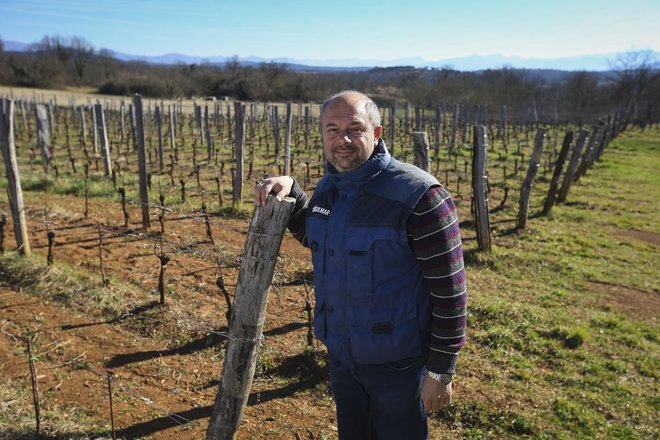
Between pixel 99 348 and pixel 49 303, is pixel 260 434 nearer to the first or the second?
pixel 99 348

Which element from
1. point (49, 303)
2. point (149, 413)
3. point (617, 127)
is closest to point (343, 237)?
point (149, 413)

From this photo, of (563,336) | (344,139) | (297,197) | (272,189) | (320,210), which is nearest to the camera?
(344,139)

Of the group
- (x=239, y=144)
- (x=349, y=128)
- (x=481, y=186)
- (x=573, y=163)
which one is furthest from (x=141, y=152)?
(x=573, y=163)

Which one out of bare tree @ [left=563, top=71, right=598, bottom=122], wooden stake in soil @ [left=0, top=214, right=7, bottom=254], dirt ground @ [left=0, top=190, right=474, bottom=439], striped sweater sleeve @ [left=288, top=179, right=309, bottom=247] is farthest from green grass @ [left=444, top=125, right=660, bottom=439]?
bare tree @ [left=563, top=71, right=598, bottom=122]

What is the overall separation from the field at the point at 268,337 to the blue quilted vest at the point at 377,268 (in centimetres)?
101

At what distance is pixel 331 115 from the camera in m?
1.96

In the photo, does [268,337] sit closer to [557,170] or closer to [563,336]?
[563,336]

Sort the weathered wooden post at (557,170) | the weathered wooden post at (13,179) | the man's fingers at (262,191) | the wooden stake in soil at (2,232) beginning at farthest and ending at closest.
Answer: the weathered wooden post at (557,170)
the weathered wooden post at (13,179)
the wooden stake in soil at (2,232)
the man's fingers at (262,191)

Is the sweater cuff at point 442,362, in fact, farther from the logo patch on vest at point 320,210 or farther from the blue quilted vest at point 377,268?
the logo patch on vest at point 320,210

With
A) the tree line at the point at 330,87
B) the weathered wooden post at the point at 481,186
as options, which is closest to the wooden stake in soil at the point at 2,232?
the weathered wooden post at the point at 481,186

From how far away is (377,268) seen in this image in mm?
1865

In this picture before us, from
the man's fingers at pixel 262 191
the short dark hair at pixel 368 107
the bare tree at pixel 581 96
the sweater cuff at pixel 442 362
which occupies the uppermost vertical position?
the bare tree at pixel 581 96

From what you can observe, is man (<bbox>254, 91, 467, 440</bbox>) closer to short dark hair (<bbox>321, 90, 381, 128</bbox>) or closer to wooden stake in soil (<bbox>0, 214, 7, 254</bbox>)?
short dark hair (<bbox>321, 90, 381, 128</bbox>)

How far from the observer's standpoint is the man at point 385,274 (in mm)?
1830
